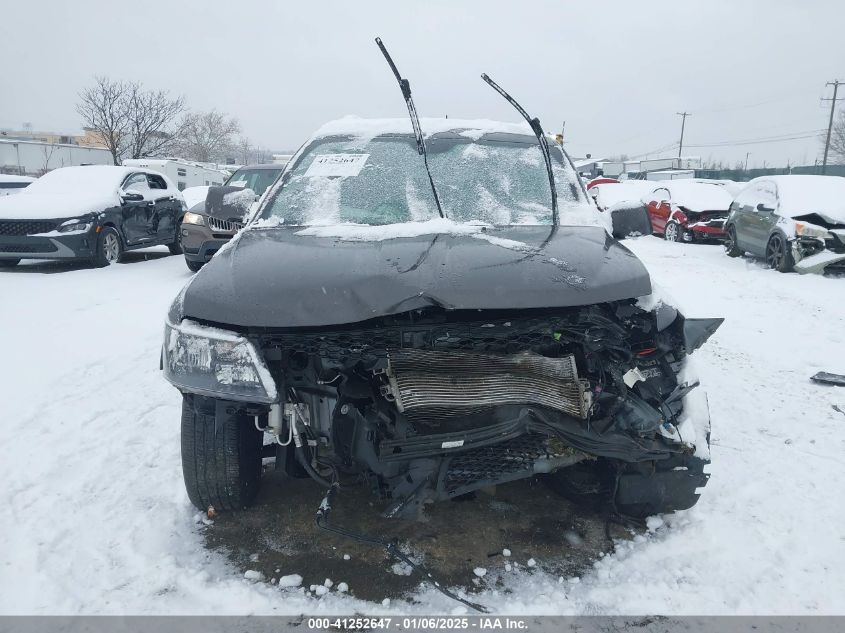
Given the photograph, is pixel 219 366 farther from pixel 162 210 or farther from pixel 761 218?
pixel 761 218

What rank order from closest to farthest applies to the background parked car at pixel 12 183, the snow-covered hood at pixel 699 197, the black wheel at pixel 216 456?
the black wheel at pixel 216 456, the snow-covered hood at pixel 699 197, the background parked car at pixel 12 183

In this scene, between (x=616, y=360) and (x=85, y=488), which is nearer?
(x=616, y=360)

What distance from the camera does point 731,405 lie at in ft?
13.4

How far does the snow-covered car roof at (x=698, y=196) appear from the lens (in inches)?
526

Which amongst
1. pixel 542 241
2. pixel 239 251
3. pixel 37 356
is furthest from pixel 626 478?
pixel 37 356

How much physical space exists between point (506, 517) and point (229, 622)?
1277mm

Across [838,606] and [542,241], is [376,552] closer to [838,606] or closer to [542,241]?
[542,241]

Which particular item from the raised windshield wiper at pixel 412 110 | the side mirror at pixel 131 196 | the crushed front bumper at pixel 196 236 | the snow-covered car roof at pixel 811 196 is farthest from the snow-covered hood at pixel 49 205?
the snow-covered car roof at pixel 811 196

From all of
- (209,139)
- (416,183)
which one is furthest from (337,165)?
(209,139)

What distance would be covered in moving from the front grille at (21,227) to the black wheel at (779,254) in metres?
11.1

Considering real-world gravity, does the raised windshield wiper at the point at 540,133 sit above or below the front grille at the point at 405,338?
above

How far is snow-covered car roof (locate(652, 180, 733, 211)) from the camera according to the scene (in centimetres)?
1335

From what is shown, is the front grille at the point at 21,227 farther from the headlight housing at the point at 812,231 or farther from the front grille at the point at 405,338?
the headlight housing at the point at 812,231

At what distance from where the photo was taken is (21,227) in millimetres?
8539
